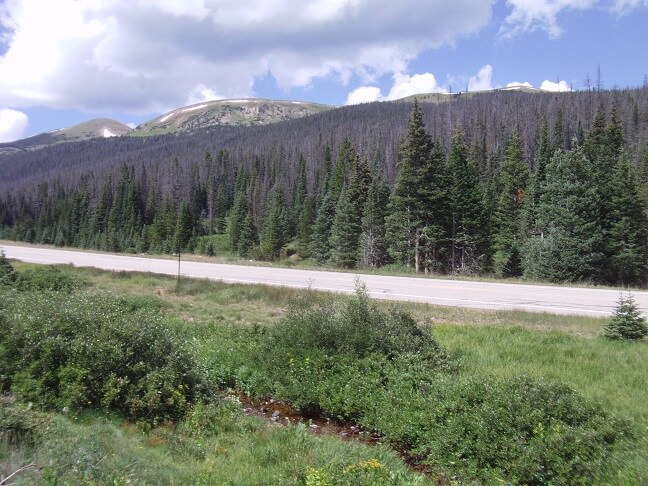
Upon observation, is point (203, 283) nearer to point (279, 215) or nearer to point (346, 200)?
point (346, 200)

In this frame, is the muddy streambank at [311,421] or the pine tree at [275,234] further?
the pine tree at [275,234]

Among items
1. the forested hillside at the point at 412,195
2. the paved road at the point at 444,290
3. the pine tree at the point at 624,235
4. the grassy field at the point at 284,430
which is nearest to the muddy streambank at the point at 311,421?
the grassy field at the point at 284,430

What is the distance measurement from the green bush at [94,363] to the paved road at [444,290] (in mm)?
7661

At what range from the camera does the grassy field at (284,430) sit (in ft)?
15.9

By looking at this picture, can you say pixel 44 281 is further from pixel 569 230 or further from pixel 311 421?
pixel 569 230

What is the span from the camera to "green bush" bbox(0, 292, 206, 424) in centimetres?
682

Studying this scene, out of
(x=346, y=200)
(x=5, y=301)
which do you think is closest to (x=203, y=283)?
(x=5, y=301)

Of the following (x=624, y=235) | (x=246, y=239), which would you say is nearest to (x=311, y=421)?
(x=624, y=235)

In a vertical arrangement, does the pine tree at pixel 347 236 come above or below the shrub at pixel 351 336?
above

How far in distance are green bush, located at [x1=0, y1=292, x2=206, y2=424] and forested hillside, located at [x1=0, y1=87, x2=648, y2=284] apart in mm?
23408

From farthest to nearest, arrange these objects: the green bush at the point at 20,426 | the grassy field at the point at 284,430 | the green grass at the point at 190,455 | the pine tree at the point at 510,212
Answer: the pine tree at the point at 510,212 < the green bush at the point at 20,426 < the grassy field at the point at 284,430 < the green grass at the point at 190,455

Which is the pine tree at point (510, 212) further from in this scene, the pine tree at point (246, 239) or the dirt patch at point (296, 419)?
the pine tree at point (246, 239)

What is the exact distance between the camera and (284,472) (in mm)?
5316

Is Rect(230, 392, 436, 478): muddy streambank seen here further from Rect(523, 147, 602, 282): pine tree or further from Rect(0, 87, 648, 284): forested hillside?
Rect(523, 147, 602, 282): pine tree
